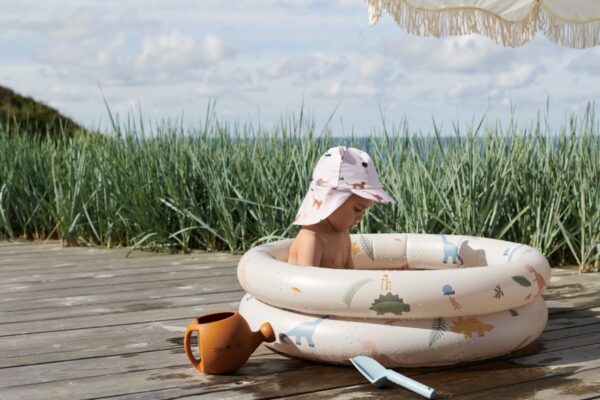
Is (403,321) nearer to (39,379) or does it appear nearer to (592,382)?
(592,382)

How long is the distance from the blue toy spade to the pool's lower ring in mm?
79

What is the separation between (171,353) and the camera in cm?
292

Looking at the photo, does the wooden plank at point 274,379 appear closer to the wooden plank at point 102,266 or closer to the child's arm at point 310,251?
the child's arm at point 310,251

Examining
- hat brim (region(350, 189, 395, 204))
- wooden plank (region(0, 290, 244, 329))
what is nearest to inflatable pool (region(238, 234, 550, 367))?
hat brim (region(350, 189, 395, 204))

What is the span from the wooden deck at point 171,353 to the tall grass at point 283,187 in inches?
18.4

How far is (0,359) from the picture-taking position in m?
2.90

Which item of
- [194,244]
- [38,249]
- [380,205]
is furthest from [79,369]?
[38,249]

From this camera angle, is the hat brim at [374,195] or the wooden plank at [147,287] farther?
the wooden plank at [147,287]

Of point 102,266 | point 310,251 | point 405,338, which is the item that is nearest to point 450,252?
point 310,251

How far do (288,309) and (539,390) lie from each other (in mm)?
890

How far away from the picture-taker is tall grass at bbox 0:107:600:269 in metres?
4.64

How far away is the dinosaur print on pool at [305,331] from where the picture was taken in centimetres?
270

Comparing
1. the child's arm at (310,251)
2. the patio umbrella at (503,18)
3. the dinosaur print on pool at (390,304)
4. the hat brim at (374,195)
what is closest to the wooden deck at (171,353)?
the dinosaur print on pool at (390,304)

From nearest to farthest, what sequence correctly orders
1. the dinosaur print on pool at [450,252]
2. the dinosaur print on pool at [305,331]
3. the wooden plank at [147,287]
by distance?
the dinosaur print on pool at [305,331] → the dinosaur print on pool at [450,252] → the wooden plank at [147,287]
